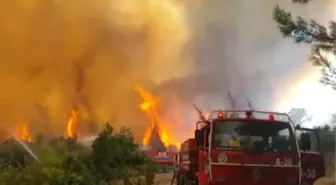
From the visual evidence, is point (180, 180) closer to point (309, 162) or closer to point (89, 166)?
point (89, 166)

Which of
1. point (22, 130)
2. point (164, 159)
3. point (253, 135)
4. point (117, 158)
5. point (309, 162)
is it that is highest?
point (22, 130)

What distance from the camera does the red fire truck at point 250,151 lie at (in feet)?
27.5

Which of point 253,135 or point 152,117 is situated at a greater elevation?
point 152,117

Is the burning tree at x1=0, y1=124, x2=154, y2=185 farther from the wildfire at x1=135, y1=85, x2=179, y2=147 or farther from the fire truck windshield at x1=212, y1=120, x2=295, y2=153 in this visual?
the wildfire at x1=135, y1=85, x2=179, y2=147

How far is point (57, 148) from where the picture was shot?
1334 cm

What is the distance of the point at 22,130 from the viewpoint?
92.6ft

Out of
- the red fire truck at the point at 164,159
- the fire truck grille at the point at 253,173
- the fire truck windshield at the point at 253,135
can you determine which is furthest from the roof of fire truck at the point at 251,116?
the red fire truck at the point at 164,159

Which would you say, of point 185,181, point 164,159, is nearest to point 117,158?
point 185,181

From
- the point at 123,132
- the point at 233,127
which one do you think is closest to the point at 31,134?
the point at 123,132

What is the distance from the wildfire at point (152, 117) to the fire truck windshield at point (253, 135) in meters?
23.6

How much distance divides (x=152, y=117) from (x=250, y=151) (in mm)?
25456

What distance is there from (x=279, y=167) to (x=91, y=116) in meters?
Answer: 24.7

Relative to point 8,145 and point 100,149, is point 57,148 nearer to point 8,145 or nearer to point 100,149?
point 100,149

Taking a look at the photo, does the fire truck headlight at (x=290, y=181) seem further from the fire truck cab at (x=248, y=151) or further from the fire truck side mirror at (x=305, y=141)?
the fire truck side mirror at (x=305, y=141)
